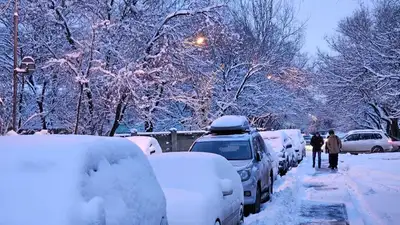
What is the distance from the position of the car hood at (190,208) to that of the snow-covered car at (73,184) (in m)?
1.52

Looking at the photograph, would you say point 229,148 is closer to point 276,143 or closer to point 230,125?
point 230,125

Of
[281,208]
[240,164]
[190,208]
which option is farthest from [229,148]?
[190,208]

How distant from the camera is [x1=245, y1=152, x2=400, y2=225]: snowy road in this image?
391 inches

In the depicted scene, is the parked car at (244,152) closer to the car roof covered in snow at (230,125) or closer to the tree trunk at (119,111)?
the car roof covered in snow at (230,125)

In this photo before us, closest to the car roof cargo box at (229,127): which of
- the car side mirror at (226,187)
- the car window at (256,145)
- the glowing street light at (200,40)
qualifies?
the car window at (256,145)

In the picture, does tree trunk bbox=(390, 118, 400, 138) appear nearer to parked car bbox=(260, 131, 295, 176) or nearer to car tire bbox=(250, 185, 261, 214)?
parked car bbox=(260, 131, 295, 176)

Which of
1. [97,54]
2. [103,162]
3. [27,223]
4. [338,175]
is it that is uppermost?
[97,54]

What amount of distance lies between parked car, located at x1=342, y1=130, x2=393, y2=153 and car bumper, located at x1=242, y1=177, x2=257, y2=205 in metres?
25.7

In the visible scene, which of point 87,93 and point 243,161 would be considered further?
point 87,93

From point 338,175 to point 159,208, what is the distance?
50.6 feet

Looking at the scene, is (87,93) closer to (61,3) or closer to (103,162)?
(61,3)

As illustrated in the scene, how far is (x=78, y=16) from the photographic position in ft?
73.6

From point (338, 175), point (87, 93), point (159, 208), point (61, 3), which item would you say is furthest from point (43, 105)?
point (159, 208)

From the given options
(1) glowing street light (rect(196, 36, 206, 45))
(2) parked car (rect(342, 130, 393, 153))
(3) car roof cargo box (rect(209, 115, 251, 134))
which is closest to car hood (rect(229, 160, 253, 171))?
(3) car roof cargo box (rect(209, 115, 251, 134))
